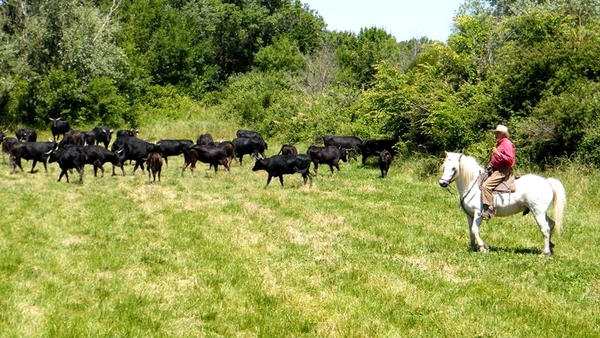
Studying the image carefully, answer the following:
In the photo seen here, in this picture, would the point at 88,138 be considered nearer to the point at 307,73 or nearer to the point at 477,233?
the point at 477,233

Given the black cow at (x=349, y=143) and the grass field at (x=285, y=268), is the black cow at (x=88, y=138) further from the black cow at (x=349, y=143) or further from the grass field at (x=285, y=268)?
the grass field at (x=285, y=268)

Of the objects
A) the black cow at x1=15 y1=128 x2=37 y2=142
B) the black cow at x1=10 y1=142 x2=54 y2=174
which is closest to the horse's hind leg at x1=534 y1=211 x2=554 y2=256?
the black cow at x1=10 y1=142 x2=54 y2=174

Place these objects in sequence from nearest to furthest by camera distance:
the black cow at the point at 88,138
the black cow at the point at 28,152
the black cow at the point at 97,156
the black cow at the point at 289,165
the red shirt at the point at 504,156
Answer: the red shirt at the point at 504,156
the black cow at the point at 289,165
the black cow at the point at 97,156
the black cow at the point at 28,152
the black cow at the point at 88,138

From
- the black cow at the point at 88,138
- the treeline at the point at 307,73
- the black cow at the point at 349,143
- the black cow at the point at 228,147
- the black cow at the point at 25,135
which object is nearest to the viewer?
the treeline at the point at 307,73

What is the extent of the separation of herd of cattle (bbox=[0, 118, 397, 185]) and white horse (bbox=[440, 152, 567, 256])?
9328 millimetres

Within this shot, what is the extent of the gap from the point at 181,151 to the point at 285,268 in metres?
17.6

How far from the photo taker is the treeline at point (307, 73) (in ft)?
67.6

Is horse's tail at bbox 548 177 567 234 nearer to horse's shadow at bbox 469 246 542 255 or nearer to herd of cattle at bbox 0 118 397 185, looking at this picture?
horse's shadow at bbox 469 246 542 255

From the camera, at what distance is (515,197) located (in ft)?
35.8

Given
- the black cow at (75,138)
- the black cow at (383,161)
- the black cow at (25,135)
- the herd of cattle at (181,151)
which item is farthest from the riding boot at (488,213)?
the black cow at (25,135)

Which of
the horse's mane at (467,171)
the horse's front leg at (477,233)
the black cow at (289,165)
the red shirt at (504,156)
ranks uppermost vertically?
the red shirt at (504,156)

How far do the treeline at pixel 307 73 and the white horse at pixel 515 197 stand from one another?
28.8ft

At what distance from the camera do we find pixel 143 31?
5288cm

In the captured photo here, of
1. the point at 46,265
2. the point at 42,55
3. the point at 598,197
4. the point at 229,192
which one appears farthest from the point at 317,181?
the point at 42,55
